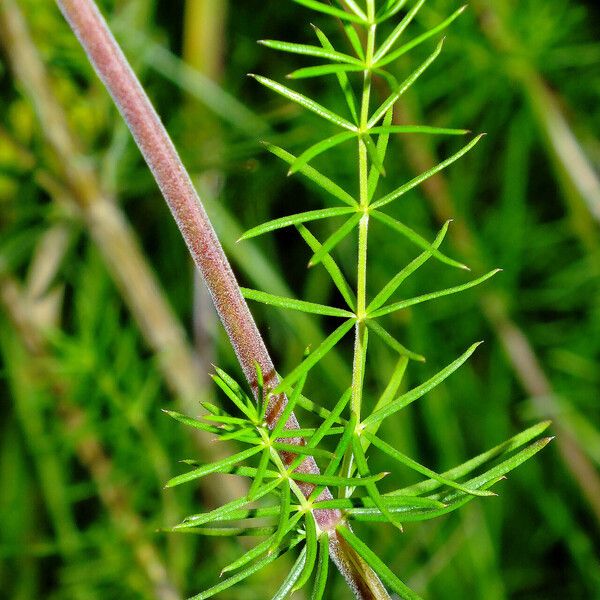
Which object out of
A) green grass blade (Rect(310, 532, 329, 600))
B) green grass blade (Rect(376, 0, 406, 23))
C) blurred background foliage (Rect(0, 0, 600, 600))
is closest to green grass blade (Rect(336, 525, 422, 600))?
green grass blade (Rect(310, 532, 329, 600))

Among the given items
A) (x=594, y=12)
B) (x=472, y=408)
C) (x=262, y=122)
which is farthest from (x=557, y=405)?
(x=594, y=12)

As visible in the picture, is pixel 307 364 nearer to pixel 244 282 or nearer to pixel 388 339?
pixel 388 339

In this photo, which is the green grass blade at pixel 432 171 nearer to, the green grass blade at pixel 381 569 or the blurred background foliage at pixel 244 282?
the green grass blade at pixel 381 569

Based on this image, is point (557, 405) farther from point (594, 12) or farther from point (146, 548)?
point (594, 12)

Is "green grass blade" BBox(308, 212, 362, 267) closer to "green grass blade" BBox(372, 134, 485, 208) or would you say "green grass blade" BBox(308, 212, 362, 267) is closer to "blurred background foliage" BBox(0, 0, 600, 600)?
"green grass blade" BBox(372, 134, 485, 208)

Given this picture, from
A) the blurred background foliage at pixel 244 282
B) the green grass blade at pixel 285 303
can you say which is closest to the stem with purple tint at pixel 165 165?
the green grass blade at pixel 285 303
